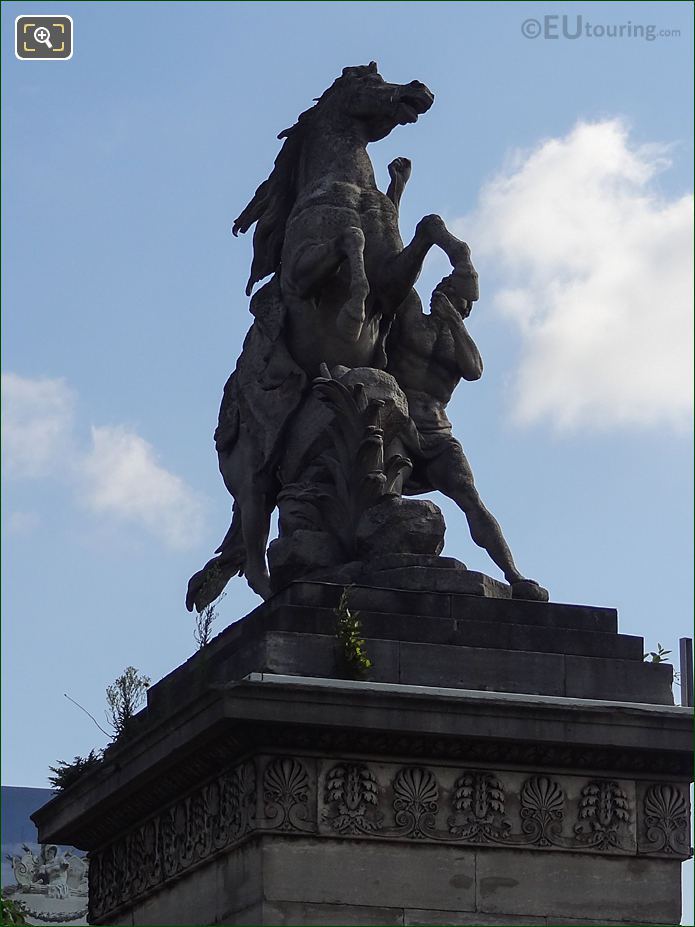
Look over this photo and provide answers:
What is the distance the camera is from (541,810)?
60.9ft

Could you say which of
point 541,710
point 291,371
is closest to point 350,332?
point 291,371

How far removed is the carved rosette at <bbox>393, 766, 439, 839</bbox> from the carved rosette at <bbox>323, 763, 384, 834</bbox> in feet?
0.57

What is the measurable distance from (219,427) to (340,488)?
206cm

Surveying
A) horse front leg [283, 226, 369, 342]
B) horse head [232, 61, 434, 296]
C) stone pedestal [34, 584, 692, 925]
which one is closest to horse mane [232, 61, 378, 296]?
horse head [232, 61, 434, 296]

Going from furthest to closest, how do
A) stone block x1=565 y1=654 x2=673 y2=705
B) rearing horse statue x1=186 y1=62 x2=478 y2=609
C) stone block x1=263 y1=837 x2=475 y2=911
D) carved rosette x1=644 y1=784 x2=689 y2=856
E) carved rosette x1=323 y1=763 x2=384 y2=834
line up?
1. rearing horse statue x1=186 y1=62 x2=478 y2=609
2. stone block x1=565 y1=654 x2=673 y2=705
3. carved rosette x1=644 y1=784 x2=689 y2=856
4. carved rosette x1=323 y1=763 x2=384 y2=834
5. stone block x1=263 y1=837 x2=475 y2=911

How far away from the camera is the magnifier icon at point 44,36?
22234mm

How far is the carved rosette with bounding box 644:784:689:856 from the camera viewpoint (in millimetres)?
18812

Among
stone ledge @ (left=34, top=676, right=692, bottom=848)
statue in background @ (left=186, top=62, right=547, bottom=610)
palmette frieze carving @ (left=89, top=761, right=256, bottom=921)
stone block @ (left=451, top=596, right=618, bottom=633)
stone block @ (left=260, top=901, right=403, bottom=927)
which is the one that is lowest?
stone block @ (left=260, top=901, right=403, bottom=927)

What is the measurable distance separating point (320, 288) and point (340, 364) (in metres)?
0.77

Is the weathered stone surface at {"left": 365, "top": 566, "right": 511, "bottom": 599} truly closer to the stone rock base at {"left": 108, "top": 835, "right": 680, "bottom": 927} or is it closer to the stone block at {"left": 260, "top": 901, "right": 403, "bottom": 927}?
the stone rock base at {"left": 108, "top": 835, "right": 680, "bottom": 927}

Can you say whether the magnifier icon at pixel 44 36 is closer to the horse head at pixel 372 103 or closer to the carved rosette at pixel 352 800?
the horse head at pixel 372 103

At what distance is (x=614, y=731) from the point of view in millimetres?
18531

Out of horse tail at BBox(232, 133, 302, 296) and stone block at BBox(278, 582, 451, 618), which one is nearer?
stone block at BBox(278, 582, 451, 618)

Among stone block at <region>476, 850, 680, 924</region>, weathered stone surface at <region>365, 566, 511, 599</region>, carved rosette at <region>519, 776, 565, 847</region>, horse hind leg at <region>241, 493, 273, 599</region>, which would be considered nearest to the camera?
stone block at <region>476, 850, 680, 924</region>
